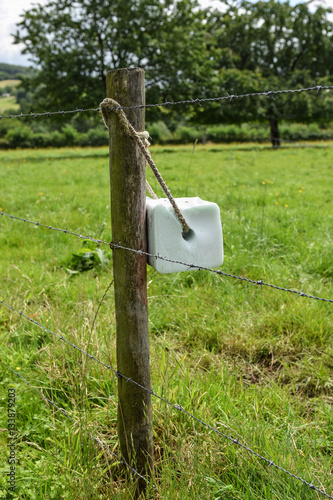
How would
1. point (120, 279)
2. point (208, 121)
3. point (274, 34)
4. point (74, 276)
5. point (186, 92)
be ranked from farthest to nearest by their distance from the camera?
point (208, 121) → point (274, 34) → point (186, 92) → point (74, 276) → point (120, 279)

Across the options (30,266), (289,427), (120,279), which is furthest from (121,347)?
(30,266)

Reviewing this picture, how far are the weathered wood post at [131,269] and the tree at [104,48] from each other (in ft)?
62.2

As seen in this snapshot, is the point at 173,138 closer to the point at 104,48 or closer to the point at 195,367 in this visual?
the point at 104,48

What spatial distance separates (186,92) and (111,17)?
518cm

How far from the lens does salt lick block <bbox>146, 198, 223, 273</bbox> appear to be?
1.53m

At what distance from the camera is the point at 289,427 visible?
75.4 inches

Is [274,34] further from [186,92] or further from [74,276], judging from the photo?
[74,276]

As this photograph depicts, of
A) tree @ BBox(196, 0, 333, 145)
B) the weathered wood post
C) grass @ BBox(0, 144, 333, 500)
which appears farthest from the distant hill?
the weathered wood post

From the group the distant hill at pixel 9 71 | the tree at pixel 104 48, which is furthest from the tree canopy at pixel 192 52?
the distant hill at pixel 9 71

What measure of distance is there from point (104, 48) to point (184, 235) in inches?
846

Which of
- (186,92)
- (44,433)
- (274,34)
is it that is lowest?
(44,433)

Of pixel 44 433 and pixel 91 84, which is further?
pixel 91 84

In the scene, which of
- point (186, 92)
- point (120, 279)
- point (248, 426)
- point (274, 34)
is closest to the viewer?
point (120, 279)

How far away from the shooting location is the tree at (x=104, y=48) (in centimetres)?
1961
